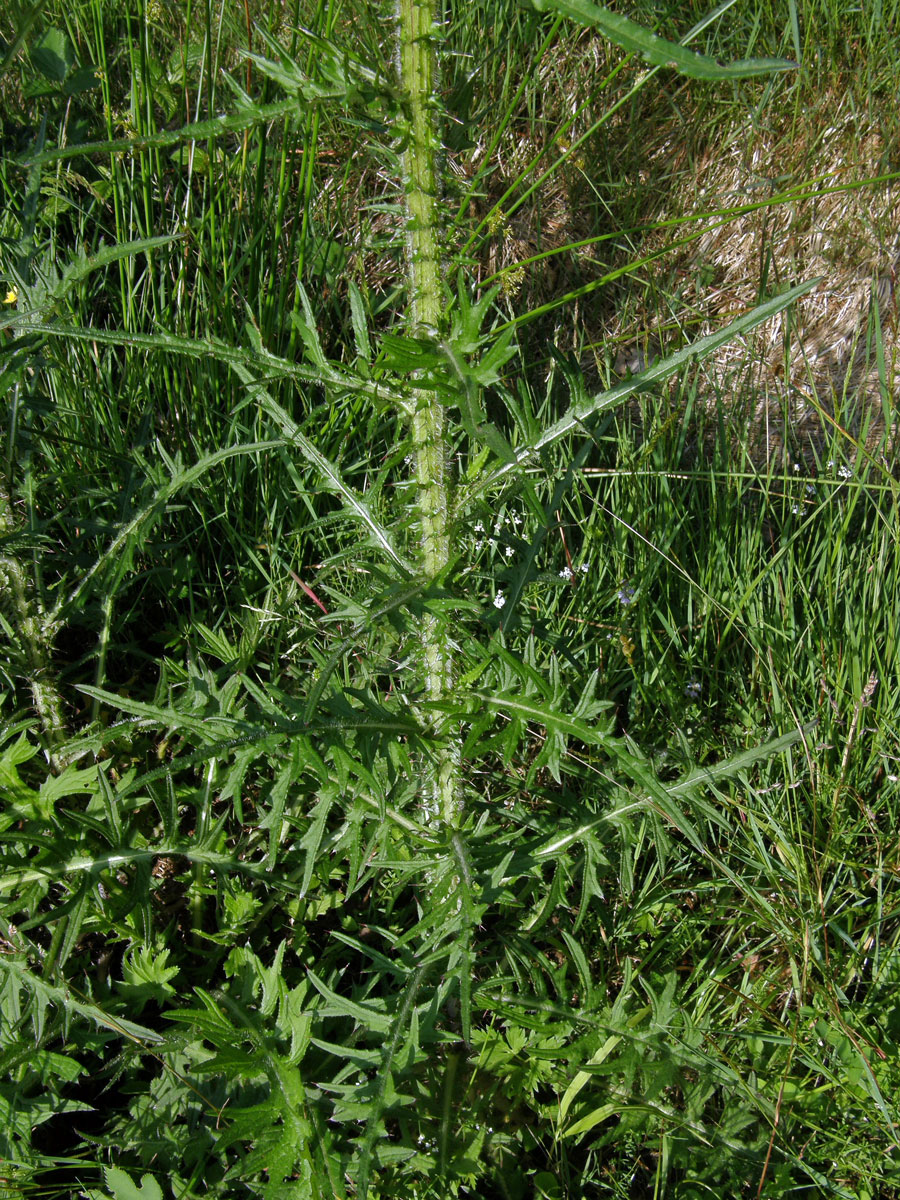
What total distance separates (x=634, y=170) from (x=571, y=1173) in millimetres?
3086

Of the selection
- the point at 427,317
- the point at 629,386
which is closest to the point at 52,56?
the point at 427,317

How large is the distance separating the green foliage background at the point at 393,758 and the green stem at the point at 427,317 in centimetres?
1

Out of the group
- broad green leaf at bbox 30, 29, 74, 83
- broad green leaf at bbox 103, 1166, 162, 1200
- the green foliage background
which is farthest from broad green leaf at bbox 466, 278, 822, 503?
broad green leaf at bbox 30, 29, 74, 83

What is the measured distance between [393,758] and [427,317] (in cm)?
65

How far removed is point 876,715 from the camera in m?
1.91

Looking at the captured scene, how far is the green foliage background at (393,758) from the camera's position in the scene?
128cm

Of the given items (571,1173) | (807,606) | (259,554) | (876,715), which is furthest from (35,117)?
(571,1173)

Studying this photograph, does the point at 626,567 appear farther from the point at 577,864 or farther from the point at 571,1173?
the point at 571,1173

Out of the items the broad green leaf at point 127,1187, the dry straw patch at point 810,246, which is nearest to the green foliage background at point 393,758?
the broad green leaf at point 127,1187

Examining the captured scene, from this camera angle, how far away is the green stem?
1033 millimetres

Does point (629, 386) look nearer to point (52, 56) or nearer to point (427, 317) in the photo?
point (427, 317)

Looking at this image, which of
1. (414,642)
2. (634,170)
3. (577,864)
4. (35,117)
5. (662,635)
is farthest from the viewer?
(634,170)

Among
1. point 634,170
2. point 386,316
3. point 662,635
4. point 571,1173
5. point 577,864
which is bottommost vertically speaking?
point 571,1173

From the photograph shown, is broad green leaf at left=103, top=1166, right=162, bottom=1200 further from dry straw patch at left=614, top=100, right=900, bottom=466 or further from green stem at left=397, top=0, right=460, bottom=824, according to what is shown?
dry straw patch at left=614, top=100, right=900, bottom=466
